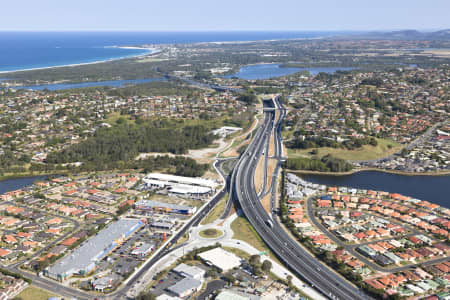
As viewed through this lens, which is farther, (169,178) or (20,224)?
(169,178)

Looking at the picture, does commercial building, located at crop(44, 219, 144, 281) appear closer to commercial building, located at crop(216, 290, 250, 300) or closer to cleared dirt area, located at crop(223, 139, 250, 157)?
commercial building, located at crop(216, 290, 250, 300)

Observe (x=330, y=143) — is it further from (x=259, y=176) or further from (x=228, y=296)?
(x=228, y=296)

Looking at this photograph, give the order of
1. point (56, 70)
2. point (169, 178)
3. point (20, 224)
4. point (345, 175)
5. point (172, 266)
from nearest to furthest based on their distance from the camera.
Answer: point (172, 266)
point (20, 224)
point (169, 178)
point (345, 175)
point (56, 70)

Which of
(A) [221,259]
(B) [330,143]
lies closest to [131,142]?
(B) [330,143]

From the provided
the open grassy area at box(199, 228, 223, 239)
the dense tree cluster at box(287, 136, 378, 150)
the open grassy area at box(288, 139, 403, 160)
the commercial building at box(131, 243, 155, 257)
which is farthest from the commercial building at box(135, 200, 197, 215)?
the dense tree cluster at box(287, 136, 378, 150)

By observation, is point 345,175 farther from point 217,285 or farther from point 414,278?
point 217,285

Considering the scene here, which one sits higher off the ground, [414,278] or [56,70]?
[56,70]

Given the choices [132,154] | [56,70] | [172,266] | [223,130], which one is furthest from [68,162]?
[56,70]
